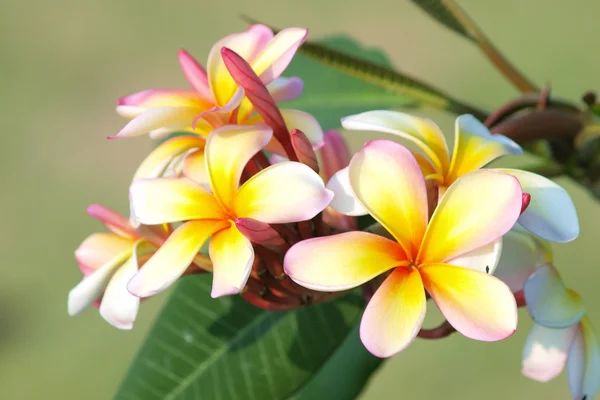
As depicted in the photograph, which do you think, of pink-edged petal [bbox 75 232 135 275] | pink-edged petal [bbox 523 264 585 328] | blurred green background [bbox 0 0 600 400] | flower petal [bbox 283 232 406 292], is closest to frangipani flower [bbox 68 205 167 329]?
pink-edged petal [bbox 75 232 135 275]

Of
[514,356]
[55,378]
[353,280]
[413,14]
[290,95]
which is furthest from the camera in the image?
[413,14]

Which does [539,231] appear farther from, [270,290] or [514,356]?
[514,356]

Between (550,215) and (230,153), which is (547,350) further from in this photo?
(230,153)

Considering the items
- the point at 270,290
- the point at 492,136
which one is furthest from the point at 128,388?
the point at 492,136

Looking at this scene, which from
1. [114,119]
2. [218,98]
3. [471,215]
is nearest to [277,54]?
[218,98]

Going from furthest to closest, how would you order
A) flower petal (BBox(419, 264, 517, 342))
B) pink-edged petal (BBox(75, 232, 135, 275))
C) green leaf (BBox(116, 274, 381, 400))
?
green leaf (BBox(116, 274, 381, 400))
pink-edged petal (BBox(75, 232, 135, 275))
flower petal (BBox(419, 264, 517, 342))

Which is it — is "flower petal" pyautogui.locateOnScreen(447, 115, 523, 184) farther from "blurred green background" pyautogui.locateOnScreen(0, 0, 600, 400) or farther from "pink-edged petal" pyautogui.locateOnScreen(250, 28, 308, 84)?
"blurred green background" pyautogui.locateOnScreen(0, 0, 600, 400)
